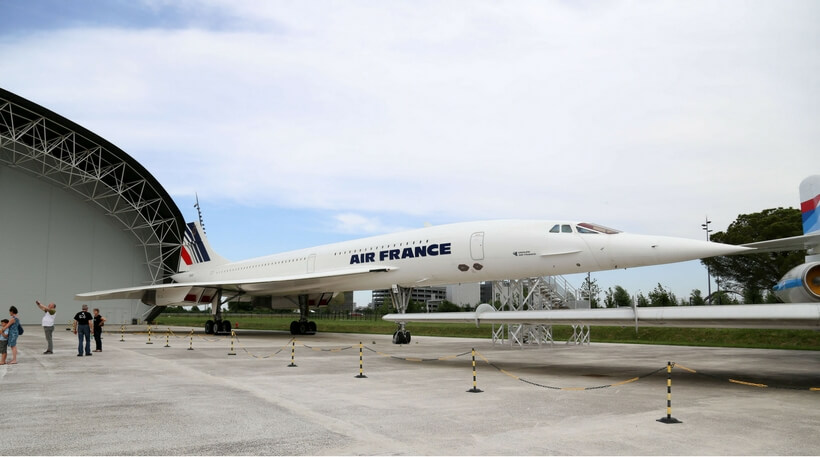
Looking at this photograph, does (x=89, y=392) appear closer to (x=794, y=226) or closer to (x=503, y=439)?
(x=503, y=439)

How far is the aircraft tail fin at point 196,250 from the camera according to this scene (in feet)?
104

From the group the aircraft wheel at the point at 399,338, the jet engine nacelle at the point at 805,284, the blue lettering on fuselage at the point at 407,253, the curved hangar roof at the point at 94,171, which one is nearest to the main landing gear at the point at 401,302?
the aircraft wheel at the point at 399,338

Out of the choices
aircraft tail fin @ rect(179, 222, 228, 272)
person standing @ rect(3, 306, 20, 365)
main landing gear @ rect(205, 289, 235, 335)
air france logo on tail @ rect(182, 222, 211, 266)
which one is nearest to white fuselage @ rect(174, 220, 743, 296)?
main landing gear @ rect(205, 289, 235, 335)

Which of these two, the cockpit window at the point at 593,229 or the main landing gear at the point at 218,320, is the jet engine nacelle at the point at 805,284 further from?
the main landing gear at the point at 218,320

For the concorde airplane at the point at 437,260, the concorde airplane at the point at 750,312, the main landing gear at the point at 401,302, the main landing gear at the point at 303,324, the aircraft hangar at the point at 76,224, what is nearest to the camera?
the concorde airplane at the point at 750,312

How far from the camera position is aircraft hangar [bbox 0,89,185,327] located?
31734 mm

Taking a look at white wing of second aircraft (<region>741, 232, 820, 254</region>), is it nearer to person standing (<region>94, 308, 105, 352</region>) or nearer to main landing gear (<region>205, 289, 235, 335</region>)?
person standing (<region>94, 308, 105, 352</region>)

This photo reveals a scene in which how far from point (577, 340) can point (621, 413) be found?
47.5ft

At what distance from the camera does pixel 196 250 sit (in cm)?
3209

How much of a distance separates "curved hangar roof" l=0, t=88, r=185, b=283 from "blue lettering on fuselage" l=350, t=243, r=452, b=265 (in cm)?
1840

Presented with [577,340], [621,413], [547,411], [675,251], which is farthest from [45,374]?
[577,340]

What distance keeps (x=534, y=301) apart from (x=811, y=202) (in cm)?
839

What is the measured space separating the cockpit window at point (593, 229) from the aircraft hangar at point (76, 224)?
25.9m

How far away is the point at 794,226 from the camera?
95.0 ft
